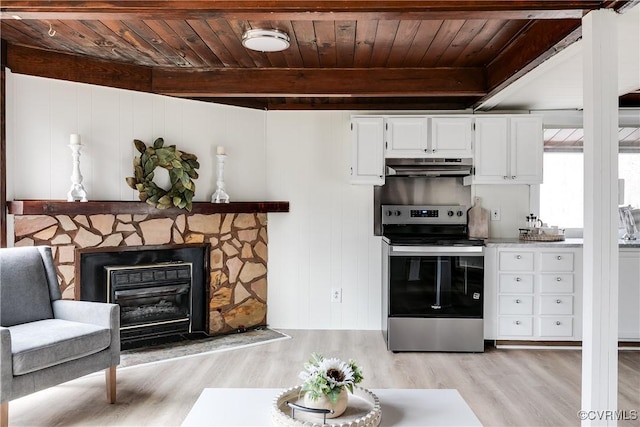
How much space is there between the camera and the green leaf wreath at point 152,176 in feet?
12.2

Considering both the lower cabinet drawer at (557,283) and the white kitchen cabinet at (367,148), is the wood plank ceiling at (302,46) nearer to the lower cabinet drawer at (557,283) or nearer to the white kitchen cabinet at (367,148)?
the white kitchen cabinet at (367,148)

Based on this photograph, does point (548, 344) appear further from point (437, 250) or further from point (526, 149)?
point (526, 149)

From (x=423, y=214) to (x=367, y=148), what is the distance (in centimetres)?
86

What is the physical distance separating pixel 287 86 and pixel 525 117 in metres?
2.08

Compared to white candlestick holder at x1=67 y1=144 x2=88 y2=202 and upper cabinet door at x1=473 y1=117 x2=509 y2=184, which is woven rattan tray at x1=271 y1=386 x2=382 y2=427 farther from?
upper cabinet door at x1=473 y1=117 x2=509 y2=184

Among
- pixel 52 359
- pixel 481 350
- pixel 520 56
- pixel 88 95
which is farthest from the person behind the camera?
pixel 481 350

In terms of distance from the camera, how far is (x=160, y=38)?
309 cm

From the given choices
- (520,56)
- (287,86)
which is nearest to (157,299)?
(287,86)

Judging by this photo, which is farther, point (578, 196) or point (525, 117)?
point (578, 196)

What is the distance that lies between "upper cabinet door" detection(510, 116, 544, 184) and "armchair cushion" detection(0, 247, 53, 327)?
12.1 ft

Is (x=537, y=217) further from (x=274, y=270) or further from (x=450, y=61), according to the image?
(x=274, y=270)

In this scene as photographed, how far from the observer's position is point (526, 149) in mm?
4117

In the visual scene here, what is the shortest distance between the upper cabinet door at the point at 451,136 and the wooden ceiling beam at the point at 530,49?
458 mm

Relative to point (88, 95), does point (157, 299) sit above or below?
below
